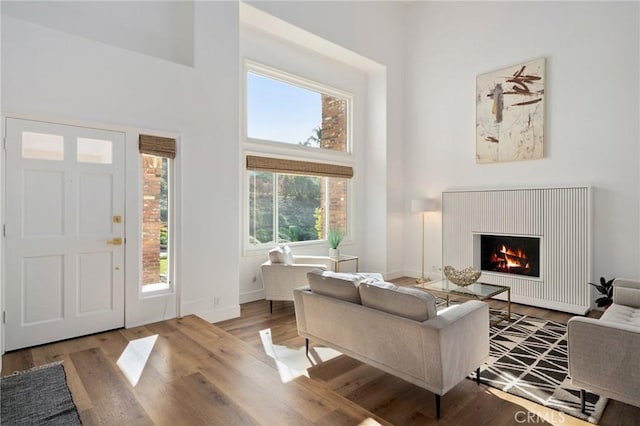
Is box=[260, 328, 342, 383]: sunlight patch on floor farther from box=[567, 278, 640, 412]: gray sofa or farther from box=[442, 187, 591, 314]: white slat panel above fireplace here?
box=[442, 187, 591, 314]: white slat panel above fireplace

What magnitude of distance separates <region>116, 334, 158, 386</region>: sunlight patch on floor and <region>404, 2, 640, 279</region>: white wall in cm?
493

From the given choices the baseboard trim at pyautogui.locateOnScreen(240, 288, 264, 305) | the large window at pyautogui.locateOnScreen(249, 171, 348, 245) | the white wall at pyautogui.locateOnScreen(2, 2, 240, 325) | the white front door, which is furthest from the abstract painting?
the white front door

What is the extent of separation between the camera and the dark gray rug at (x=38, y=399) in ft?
6.74

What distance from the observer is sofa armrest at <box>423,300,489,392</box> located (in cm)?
233

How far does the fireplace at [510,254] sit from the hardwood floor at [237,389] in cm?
295

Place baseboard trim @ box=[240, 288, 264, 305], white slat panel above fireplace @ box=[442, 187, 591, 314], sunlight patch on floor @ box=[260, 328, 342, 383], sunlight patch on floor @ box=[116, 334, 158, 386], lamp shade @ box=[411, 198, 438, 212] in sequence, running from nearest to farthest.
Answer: sunlight patch on floor @ box=[116, 334, 158, 386] < sunlight patch on floor @ box=[260, 328, 342, 383] < white slat panel above fireplace @ box=[442, 187, 591, 314] < baseboard trim @ box=[240, 288, 264, 305] < lamp shade @ box=[411, 198, 438, 212]

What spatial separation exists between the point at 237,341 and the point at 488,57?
5661 mm

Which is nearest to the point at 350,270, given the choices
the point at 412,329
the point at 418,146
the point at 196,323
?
the point at 418,146

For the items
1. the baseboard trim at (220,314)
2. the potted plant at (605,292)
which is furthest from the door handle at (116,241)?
the potted plant at (605,292)

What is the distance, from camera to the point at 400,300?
2566 mm

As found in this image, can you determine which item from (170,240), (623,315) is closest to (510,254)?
(623,315)

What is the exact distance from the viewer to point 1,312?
293cm

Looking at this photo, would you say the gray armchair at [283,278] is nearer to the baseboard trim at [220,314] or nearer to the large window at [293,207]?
the baseboard trim at [220,314]

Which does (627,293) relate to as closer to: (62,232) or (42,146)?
(62,232)
